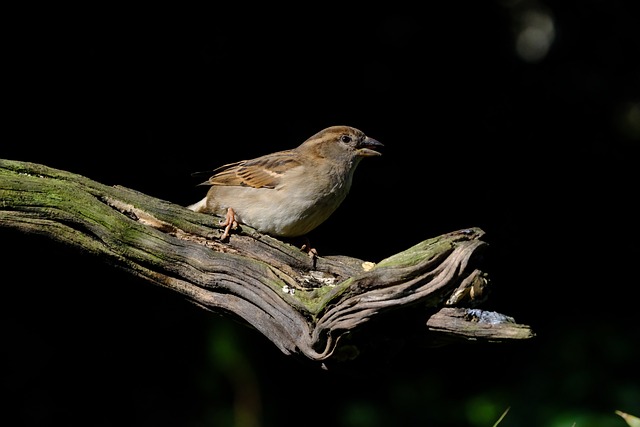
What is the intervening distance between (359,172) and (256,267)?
9.58 feet

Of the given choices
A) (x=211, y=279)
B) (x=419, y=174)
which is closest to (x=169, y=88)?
(x=419, y=174)

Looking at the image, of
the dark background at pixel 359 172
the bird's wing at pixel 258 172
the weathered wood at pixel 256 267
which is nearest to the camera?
the weathered wood at pixel 256 267

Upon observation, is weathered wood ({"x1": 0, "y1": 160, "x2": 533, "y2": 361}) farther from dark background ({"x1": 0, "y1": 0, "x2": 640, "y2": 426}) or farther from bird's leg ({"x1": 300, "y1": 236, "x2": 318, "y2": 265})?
dark background ({"x1": 0, "y1": 0, "x2": 640, "y2": 426})

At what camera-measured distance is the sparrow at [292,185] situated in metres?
4.23

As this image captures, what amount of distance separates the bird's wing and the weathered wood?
86 centimetres

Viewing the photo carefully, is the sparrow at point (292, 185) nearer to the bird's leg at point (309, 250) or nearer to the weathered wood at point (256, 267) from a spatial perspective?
the bird's leg at point (309, 250)

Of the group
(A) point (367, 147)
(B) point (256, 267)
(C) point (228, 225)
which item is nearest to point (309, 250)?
(C) point (228, 225)

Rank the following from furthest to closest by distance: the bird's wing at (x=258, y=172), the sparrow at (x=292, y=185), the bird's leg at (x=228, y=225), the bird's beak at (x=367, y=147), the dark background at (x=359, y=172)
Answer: the dark background at (x=359, y=172) → the bird's beak at (x=367, y=147) → the bird's wing at (x=258, y=172) → the sparrow at (x=292, y=185) → the bird's leg at (x=228, y=225)

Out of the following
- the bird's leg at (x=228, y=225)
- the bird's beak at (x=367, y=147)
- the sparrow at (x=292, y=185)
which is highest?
the bird's beak at (x=367, y=147)

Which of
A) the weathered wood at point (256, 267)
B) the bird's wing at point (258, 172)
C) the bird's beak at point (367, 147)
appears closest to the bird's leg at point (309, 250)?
the weathered wood at point (256, 267)

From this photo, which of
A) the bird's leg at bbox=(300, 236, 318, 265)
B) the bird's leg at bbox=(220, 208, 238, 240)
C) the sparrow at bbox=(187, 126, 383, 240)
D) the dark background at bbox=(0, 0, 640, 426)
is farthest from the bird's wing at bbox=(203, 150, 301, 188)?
the dark background at bbox=(0, 0, 640, 426)

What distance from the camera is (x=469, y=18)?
650cm

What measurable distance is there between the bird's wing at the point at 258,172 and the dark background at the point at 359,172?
0.96m

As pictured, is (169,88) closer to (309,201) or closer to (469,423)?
(309,201)
